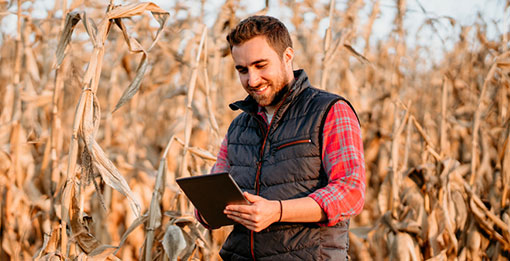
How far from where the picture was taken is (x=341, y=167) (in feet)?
5.47

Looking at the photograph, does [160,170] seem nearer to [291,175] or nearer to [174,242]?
[174,242]

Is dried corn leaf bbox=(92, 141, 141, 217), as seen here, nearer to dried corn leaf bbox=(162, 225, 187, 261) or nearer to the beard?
dried corn leaf bbox=(162, 225, 187, 261)

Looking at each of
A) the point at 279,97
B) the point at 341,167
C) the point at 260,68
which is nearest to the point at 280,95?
the point at 279,97

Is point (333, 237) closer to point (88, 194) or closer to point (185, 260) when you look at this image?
point (185, 260)

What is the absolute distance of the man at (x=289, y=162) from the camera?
5.30 feet

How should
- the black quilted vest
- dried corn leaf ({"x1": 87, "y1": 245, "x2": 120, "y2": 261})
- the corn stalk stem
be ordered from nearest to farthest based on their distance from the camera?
the black quilted vest → dried corn leaf ({"x1": 87, "y1": 245, "x2": 120, "y2": 261}) → the corn stalk stem

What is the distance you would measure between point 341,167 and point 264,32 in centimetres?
52

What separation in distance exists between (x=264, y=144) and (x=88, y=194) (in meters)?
2.01

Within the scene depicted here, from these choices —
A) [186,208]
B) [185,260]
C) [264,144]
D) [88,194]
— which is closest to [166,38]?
[88,194]

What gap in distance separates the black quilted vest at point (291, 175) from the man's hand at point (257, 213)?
0.56 ft

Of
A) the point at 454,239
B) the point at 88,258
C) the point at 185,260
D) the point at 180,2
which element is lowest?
the point at 454,239

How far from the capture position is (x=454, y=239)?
10.8 ft

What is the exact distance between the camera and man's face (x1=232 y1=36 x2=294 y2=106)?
5.86 ft

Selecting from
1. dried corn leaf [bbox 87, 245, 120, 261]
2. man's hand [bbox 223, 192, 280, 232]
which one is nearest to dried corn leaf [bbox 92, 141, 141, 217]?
dried corn leaf [bbox 87, 245, 120, 261]
